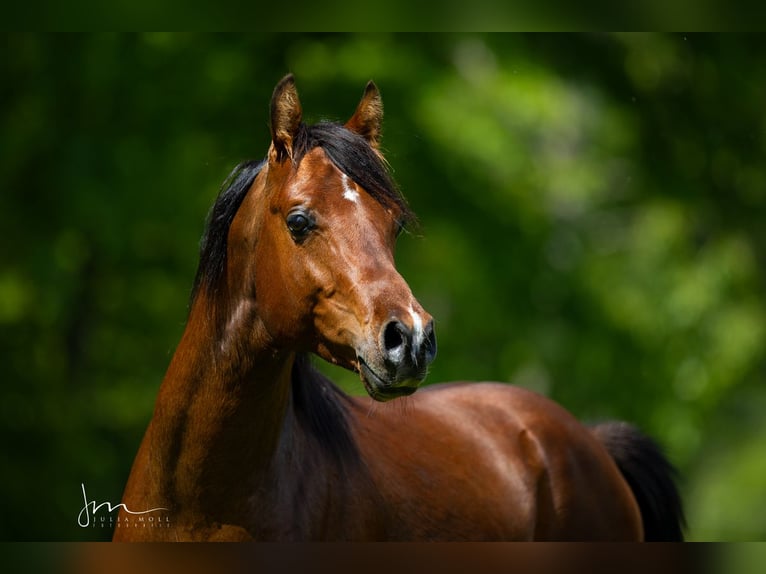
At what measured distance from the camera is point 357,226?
11.7 feet

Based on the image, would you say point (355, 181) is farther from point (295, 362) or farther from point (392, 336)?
point (295, 362)

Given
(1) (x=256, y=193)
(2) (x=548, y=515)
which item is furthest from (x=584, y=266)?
(1) (x=256, y=193)

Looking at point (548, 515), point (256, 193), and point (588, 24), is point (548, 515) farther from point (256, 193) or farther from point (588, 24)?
point (588, 24)

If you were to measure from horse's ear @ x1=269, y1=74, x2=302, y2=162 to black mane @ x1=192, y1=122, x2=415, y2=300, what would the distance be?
3 cm

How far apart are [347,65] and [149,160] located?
238cm

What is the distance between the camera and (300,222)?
3.60 metres

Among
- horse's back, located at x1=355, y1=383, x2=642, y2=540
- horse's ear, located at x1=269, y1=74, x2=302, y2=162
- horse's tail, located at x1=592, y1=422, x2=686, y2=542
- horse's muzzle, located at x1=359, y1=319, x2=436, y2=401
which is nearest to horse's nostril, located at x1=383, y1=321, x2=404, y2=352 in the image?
horse's muzzle, located at x1=359, y1=319, x2=436, y2=401

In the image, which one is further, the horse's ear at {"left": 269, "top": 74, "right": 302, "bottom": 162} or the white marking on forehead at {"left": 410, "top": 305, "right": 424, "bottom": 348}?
the horse's ear at {"left": 269, "top": 74, "right": 302, "bottom": 162}

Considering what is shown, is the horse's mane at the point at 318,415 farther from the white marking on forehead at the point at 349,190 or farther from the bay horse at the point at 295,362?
the white marking on forehead at the point at 349,190

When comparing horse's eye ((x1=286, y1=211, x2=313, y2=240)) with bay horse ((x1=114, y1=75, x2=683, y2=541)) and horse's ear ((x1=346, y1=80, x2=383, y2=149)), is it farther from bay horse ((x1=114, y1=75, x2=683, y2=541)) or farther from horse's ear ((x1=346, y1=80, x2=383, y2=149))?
horse's ear ((x1=346, y1=80, x2=383, y2=149))

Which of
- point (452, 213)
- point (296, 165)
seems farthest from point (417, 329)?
point (452, 213)

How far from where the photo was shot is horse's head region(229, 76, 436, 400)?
130 inches

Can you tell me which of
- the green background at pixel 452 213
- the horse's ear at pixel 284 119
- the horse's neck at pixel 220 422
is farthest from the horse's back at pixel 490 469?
the green background at pixel 452 213

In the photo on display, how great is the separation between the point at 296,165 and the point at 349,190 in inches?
9.4
